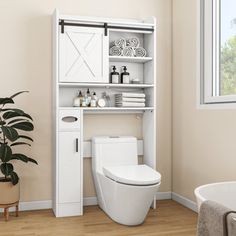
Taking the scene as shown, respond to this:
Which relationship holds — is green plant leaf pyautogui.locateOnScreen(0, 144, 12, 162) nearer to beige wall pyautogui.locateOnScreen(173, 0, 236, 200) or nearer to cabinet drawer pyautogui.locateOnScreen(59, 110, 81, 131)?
cabinet drawer pyautogui.locateOnScreen(59, 110, 81, 131)

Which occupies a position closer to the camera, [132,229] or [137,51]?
[132,229]

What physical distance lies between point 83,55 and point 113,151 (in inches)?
41.1

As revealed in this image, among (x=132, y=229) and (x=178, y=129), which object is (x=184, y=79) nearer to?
(x=178, y=129)

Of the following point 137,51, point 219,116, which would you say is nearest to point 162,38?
point 137,51

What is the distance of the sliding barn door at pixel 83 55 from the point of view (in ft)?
11.2

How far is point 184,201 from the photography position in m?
3.71

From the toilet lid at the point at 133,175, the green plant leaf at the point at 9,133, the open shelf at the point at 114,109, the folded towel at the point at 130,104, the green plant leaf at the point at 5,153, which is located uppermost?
the folded towel at the point at 130,104

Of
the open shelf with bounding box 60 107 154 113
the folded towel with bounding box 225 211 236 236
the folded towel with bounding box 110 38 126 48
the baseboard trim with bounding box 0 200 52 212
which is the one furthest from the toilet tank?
the folded towel with bounding box 225 211 236 236

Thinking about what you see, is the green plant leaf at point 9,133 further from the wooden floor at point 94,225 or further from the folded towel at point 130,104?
the folded towel at point 130,104

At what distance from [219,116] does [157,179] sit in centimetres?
82

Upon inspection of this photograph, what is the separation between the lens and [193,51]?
11.7 ft

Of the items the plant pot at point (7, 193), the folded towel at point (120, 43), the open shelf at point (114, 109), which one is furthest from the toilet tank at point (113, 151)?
the folded towel at point (120, 43)

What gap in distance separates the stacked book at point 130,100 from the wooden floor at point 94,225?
114 cm

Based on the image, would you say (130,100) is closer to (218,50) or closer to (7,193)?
(218,50)
